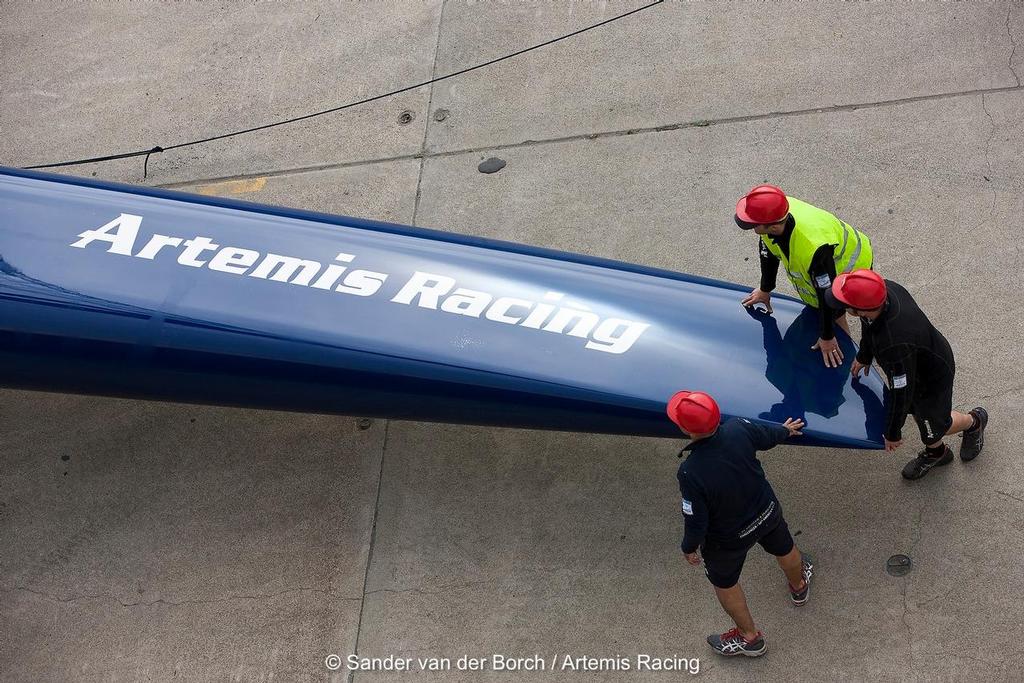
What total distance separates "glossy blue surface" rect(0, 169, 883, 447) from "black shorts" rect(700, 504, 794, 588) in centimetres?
42

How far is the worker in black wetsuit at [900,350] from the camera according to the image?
3062mm

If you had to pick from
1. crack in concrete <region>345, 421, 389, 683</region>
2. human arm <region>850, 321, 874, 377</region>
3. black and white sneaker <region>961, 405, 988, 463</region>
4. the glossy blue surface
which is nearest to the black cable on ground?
the glossy blue surface

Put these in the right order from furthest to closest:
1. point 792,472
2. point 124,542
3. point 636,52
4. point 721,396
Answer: point 636,52
point 124,542
point 792,472
point 721,396

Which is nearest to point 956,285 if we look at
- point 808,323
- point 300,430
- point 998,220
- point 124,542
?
point 998,220

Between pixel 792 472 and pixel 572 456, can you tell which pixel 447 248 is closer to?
pixel 572 456

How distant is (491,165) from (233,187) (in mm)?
1595

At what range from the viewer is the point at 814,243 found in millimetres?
3330

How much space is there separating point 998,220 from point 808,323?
4.68ft

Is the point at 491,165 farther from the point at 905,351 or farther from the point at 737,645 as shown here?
the point at 737,645

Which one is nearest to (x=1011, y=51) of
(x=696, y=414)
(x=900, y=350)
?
(x=900, y=350)

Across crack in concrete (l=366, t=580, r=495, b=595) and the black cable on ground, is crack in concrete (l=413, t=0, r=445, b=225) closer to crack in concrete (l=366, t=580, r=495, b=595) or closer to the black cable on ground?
the black cable on ground

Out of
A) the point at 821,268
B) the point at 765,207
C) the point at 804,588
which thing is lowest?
the point at 804,588

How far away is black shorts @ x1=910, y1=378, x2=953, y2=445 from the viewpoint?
333 cm

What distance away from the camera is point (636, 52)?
5.63 meters
